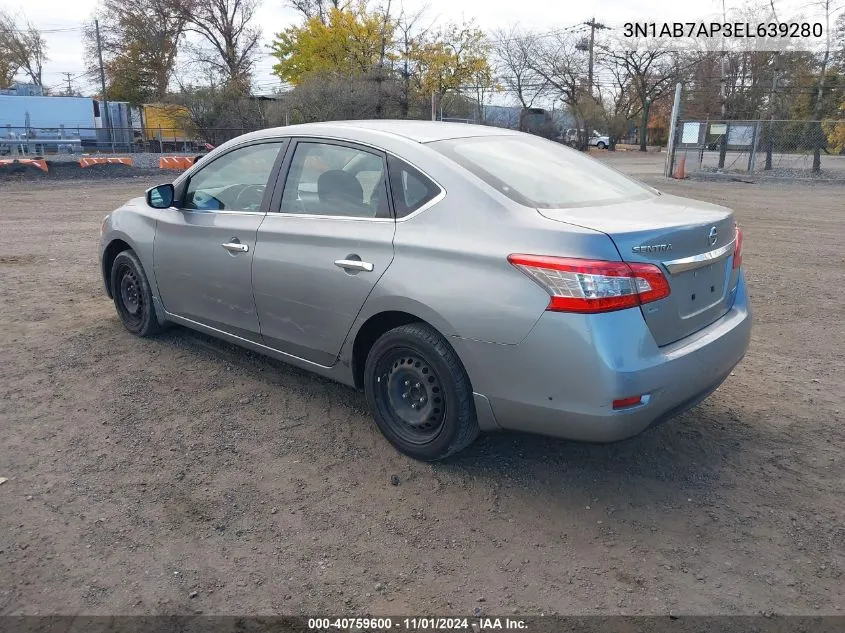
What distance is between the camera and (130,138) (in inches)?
1315

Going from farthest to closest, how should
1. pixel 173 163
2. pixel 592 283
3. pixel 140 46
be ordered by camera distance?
pixel 140 46 < pixel 173 163 < pixel 592 283

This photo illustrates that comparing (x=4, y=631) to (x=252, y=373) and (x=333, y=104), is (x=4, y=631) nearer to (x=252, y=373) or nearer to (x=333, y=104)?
(x=252, y=373)

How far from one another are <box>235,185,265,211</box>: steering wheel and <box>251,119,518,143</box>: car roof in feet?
1.16

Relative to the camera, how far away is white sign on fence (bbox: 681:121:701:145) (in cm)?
2311

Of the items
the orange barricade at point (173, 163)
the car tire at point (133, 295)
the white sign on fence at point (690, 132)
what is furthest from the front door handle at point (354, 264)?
the white sign on fence at point (690, 132)

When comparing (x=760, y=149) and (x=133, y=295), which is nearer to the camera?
(x=133, y=295)

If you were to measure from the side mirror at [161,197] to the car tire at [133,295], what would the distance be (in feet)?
1.99

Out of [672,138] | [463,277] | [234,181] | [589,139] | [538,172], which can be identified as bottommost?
[463,277]

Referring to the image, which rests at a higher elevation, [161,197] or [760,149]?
[760,149]

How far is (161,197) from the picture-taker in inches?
185

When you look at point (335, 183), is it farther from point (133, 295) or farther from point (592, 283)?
point (133, 295)

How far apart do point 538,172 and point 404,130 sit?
32.1 inches

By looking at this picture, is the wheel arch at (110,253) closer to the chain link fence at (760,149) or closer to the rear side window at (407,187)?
the rear side window at (407,187)

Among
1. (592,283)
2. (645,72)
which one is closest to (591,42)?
(645,72)
